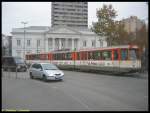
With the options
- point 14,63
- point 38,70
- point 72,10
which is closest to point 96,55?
point 38,70

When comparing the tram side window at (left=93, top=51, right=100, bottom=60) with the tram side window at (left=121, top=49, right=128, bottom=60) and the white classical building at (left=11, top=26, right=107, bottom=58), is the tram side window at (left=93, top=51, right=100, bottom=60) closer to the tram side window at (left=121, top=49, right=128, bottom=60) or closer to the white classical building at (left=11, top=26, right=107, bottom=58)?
the tram side window at (left=121, top=49, right=128, bottom=60)

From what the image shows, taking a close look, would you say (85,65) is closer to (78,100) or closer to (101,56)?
(101,56)

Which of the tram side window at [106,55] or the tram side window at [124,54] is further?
the tram side window at [106,55]

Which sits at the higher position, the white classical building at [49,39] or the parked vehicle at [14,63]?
the white classical building at [49,39]

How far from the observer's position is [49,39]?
111125mm

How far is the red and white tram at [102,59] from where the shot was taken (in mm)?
30622

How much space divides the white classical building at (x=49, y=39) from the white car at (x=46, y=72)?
76.3 meters

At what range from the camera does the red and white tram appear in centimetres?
3062

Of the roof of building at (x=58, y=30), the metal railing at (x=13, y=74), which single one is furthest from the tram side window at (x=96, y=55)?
the roof of building at (x=58, y=30)

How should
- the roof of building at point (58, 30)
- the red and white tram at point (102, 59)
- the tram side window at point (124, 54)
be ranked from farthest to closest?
the roof of building at point (58, 30)
the tram side window at point (124, 54)
the red and white tram at point (102, 59)

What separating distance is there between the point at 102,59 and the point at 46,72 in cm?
919

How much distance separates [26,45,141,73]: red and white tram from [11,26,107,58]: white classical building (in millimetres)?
58037

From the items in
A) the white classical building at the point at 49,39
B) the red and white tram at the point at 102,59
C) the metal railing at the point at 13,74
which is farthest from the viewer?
the white classical building at the point at 49,39

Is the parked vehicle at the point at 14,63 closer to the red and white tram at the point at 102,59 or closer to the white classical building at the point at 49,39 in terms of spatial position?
the red and white tram at the point at 102,59
